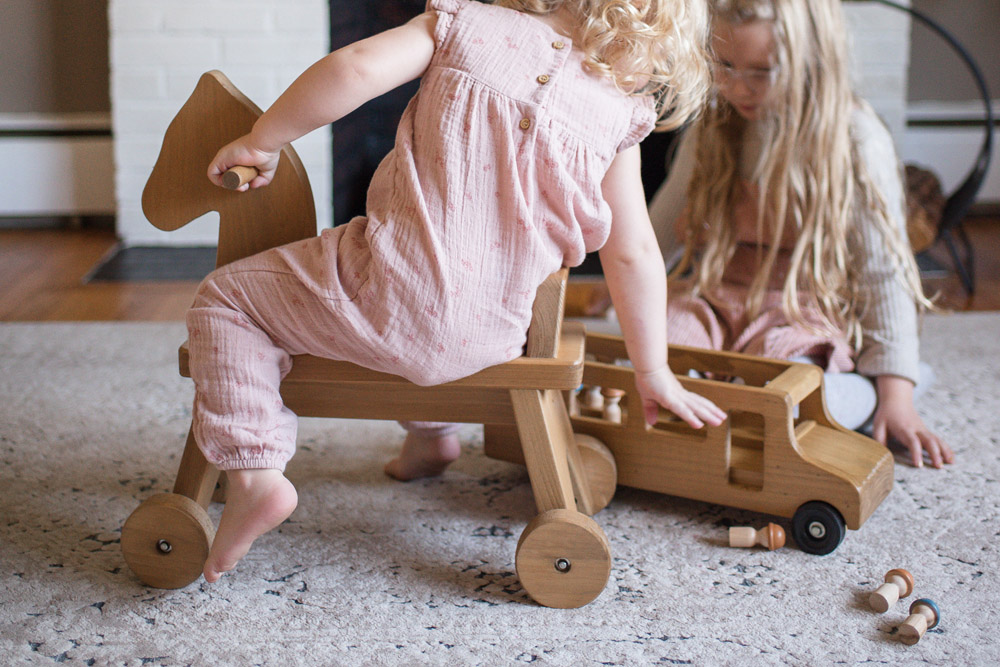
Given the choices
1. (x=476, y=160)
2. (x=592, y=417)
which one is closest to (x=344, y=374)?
(x=476, y=160)

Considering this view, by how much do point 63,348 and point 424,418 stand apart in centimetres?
97

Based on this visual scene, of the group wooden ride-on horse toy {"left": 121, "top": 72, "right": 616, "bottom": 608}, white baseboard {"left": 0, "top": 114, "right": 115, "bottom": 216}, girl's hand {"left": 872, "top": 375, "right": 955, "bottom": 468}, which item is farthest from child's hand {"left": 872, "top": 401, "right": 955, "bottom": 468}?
white baseboard {"left": 0, "top": 114, "right": 115, "bottom": 216}

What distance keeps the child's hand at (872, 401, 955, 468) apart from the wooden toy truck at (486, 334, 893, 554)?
146mm

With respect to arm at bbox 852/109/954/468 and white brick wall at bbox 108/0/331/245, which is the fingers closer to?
arm at bbox 852/109/954/468

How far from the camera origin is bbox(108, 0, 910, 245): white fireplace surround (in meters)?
2.30

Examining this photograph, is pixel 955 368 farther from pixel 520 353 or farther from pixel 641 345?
pixel 520 353

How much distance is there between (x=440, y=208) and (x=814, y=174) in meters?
0.62

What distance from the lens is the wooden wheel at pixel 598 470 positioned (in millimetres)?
1019

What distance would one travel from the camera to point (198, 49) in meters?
2.32

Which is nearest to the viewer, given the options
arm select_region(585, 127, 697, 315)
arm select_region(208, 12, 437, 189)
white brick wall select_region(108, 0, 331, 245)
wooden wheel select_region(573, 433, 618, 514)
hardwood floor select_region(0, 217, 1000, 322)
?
arm select_region(208, 12, 437, 189)

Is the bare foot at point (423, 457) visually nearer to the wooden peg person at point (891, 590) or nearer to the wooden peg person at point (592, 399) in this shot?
the wooden peg person at point (592, 399)

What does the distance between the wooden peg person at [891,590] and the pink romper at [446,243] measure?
39 cm

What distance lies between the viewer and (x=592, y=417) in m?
1.11

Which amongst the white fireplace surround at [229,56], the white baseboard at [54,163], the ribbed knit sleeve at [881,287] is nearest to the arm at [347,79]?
the ribbed knit sleeve at [881,287]
